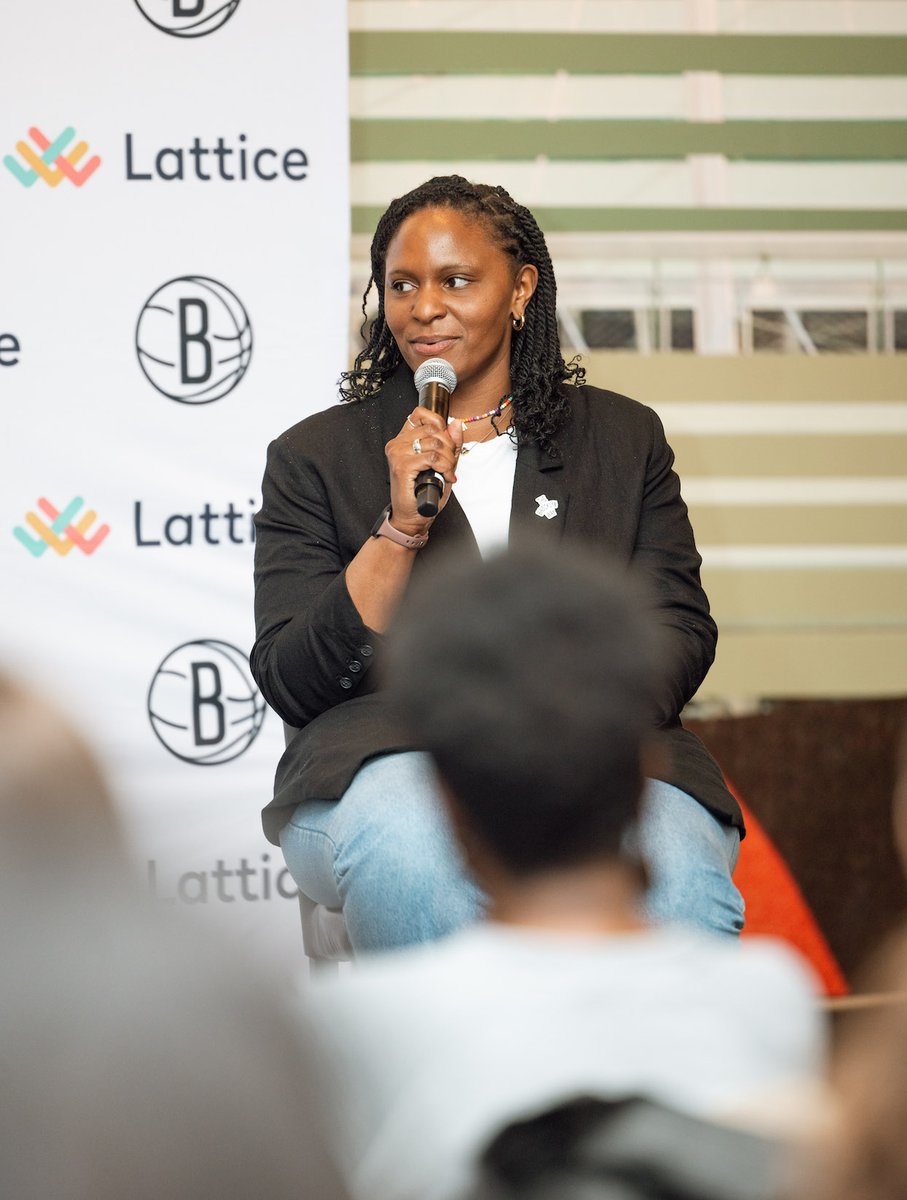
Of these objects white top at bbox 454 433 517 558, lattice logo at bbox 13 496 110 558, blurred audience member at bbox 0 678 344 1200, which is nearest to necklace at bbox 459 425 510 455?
white top at bbox 454 433 517 558

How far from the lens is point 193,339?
3.23m

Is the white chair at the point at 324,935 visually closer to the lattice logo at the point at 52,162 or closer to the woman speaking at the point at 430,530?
the woman speaking at the point at 430,530

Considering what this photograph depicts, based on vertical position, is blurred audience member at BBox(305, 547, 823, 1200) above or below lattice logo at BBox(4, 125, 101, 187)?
below

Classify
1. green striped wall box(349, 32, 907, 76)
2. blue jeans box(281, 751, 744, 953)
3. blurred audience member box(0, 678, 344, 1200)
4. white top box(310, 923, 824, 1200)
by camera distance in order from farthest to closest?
green striped wall box(349, 32, 907, 76) → blue jeans box(281, 751, 744, 953) → white top box(310, 923, 824, 1200) → blurred audience member box(0, 678, 344, 1200)

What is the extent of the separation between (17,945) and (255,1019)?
5.0 inches

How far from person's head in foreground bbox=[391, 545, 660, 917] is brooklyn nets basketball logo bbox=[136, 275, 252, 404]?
7.13 feet

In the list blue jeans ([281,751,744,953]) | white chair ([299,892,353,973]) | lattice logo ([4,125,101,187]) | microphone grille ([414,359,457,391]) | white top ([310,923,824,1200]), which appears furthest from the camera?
lattice logo ([4,125,101,187])

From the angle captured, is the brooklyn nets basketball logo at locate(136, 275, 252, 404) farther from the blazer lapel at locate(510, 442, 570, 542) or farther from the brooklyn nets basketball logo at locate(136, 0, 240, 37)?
the blazer lapel at locate(510, 442, 570, 542)

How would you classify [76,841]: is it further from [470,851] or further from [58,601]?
[58,601]

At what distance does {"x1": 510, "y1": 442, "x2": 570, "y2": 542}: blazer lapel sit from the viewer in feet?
7.88

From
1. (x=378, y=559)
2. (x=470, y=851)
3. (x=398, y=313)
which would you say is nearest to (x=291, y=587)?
(x=378, y=559)

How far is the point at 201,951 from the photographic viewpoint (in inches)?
30.0

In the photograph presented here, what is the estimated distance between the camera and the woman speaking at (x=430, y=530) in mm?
2012

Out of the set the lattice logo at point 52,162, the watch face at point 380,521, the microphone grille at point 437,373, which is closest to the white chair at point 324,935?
the watch face at point 380,521
